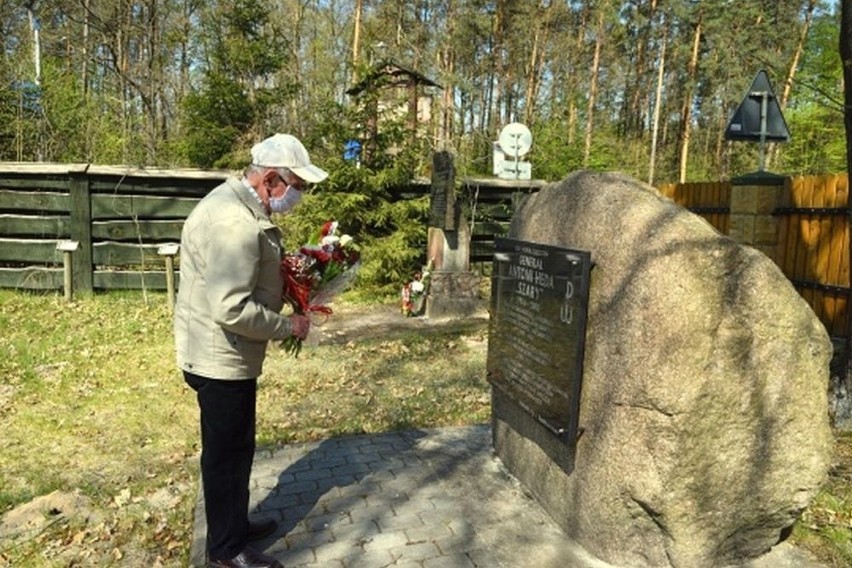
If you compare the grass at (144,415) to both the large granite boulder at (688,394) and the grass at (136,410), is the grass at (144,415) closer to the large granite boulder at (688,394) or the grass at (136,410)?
the grass at (136,410)

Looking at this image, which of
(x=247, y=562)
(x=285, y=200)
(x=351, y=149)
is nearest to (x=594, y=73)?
(x=351, y=149)

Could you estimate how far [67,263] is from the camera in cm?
964

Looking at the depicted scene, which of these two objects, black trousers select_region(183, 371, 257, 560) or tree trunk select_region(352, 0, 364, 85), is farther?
tree trunk select_region(352, 0, 364, 85)

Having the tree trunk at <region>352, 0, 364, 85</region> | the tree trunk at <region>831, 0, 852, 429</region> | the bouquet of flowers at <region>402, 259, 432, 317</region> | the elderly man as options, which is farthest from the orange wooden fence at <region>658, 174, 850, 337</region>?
the tree trunk at <region>352, 0, 364, 85</region>

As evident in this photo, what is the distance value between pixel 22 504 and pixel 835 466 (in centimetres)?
528

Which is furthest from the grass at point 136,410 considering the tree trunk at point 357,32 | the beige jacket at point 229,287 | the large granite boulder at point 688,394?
the tree trunk at point 357,32

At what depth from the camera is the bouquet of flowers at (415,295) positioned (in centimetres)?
978

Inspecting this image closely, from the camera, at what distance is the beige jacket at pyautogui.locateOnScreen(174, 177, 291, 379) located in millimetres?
2596

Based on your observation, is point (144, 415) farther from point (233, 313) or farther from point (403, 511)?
point (233, 313)

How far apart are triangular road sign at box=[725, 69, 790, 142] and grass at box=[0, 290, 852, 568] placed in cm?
388

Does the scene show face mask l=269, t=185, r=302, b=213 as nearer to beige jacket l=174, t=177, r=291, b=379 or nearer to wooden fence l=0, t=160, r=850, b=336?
beige jacket l=174, t=177, r=291, b=379

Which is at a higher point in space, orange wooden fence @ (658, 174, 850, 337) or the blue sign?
the blue sign

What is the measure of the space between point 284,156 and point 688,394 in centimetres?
196

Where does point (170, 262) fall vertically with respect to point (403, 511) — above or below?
above
